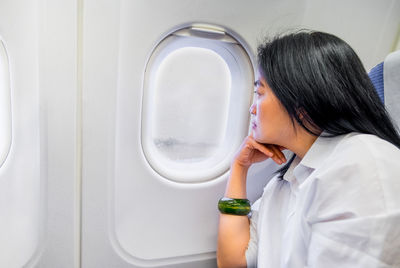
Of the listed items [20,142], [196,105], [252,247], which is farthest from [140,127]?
[252,247]

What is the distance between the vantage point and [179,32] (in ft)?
3.03

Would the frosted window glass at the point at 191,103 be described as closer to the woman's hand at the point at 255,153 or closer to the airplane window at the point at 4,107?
the woman's hand at the point at 255,153

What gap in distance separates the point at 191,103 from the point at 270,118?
418mm

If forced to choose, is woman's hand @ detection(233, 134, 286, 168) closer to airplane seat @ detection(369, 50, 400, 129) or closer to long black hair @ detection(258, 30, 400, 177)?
long black hair @ detection(258, 30, 400, 177)

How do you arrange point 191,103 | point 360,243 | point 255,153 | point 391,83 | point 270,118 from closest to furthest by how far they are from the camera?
point 360,243
point 270,118
point 391,83
point 255,153
point 191,103

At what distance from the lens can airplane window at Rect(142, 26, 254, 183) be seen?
3.28 feet

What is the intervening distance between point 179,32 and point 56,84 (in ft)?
1.48

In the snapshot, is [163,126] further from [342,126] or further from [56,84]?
[342,126]

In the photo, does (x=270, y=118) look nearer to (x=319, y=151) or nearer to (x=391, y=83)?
(x=319, y=151)

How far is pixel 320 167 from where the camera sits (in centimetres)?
66

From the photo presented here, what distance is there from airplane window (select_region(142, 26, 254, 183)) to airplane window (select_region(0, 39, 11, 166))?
44cm

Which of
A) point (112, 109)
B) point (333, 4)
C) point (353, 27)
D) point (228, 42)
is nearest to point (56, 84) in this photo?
point (112, 109)

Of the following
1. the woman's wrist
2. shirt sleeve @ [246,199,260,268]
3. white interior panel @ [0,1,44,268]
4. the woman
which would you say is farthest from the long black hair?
white interior panel @ [0,1,44,268]

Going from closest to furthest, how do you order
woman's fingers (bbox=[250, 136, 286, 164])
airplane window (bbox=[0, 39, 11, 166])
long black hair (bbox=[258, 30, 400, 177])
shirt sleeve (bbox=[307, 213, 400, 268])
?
shirt sleeve (bbox=[307, 213, 400, 268]), long black hair (bbox=[258, 30, 400, 177]), airplane window (bbox=[0, 39, 11, 166]), woman's fingers (bbox=[250, 136, 286, 164])
